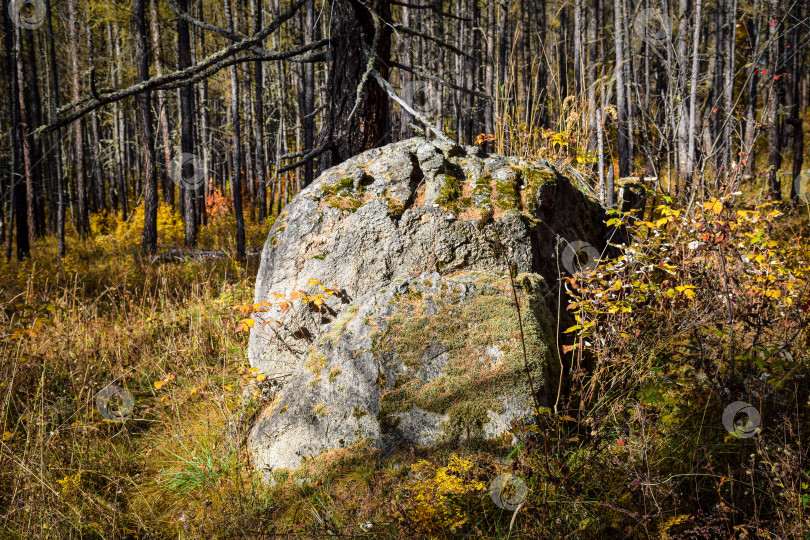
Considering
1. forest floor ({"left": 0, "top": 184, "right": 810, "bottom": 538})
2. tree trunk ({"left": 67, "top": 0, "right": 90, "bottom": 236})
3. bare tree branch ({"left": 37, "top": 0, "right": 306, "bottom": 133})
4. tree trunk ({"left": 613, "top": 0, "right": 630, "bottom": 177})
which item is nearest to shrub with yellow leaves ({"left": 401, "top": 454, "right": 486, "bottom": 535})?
forest floor ({"left": 0, "top": 184, "right": 810, "bottom": 538})

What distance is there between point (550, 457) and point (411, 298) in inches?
39.4

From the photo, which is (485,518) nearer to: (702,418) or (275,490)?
(275,490)

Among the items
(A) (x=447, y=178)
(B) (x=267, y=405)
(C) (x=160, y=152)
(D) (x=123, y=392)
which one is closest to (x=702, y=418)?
(A) (x=447, y=178)

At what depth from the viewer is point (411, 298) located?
7.75 feet

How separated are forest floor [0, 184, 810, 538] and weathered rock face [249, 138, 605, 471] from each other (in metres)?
0.15

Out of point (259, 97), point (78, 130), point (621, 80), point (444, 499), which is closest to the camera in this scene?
point (444, 499)

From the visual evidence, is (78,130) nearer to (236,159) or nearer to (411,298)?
(236,159)

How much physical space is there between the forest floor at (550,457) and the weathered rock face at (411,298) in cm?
15

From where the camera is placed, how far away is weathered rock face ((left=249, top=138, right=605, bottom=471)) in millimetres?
2059

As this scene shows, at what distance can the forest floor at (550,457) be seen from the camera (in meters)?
1.68

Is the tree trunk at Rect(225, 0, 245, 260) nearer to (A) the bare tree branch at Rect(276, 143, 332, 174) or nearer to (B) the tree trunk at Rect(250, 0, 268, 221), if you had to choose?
(B) the tree trunk at Rect(250, 0, 268, 221)

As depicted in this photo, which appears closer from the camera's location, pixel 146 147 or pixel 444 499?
pixel 444 499

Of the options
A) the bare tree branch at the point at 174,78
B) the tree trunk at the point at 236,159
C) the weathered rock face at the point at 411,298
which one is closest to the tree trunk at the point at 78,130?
the tree trunk at the point at 236,159

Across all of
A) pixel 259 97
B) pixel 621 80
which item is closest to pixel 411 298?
pixel 621 80
